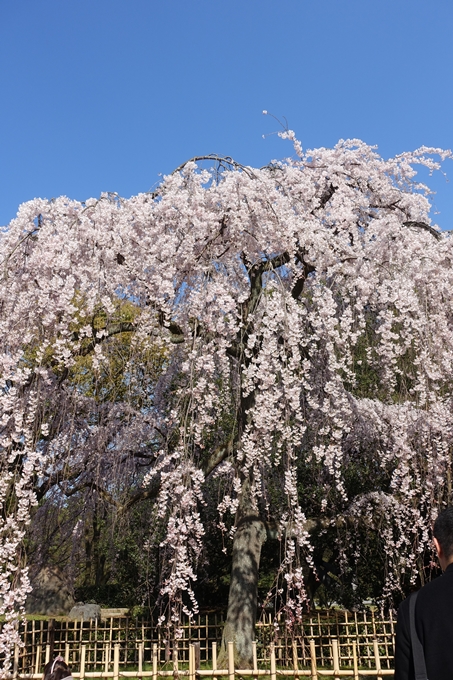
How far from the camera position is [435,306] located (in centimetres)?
606

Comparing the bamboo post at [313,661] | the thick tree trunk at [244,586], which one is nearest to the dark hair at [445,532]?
the bamboo post at [313,661]

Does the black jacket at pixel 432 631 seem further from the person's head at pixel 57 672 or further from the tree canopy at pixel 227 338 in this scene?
the tree canopy at pixel 227 338

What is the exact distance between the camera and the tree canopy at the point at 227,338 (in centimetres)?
487

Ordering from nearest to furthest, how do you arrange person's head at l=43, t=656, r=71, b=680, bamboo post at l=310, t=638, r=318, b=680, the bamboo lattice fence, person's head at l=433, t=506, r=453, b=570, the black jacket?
the black jacket, person's head at l=433, t=506, r=453, b=570, person's head at l=43, t=656, r=71, b=680, bamboo post at l=310, t=638, r=318, b=680, the bamboo lattice fence

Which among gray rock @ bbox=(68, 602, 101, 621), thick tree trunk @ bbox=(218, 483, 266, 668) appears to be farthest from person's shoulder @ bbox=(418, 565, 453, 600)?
gray rock @ bbox=(68, 602, 101, 621)

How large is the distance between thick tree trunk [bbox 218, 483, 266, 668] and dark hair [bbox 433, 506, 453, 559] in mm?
4573

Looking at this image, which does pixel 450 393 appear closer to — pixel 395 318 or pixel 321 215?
pixel 395 318

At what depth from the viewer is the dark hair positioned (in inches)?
66.1

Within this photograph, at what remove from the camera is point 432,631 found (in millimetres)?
1520

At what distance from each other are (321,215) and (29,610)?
1005 cm

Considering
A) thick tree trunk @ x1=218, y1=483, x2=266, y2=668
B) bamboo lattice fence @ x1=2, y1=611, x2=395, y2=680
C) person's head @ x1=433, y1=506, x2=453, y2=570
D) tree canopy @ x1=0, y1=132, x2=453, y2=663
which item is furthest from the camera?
bamboo lattice fence @ x1=2, y1=611, x2=395, y2=680

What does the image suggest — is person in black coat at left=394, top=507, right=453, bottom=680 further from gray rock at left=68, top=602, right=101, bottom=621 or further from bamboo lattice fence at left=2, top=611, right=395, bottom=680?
gray rock at left=68, top=602, right=101, bottom=621

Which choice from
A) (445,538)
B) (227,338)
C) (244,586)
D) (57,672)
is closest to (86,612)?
(244,586)

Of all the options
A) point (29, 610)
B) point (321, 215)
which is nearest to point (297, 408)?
point (321, 215)
